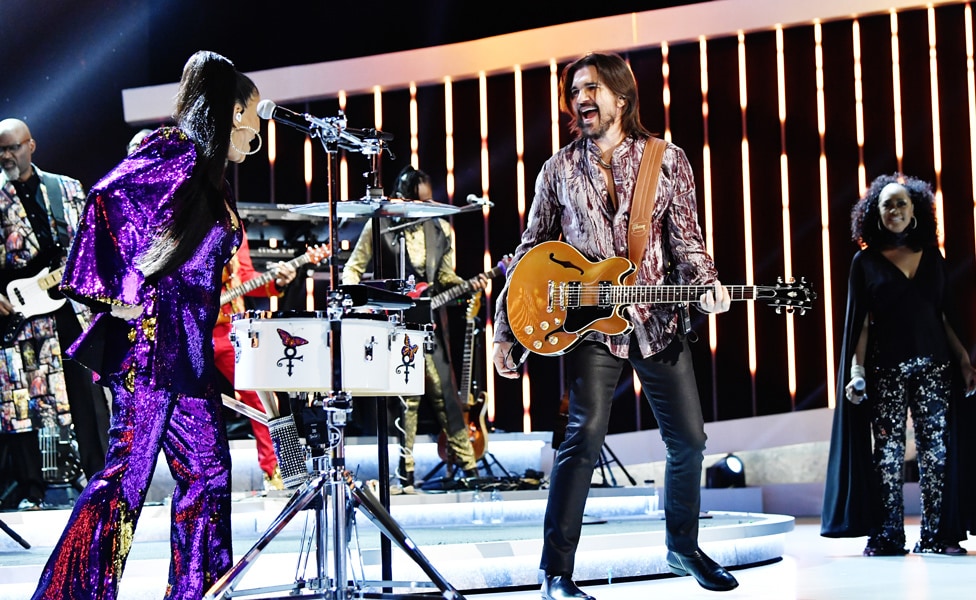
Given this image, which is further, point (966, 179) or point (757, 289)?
point (966, 179)

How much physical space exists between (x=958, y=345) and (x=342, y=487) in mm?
3350

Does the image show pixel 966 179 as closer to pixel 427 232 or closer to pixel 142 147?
pixel 427 232

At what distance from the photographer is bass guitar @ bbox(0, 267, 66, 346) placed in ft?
17.6

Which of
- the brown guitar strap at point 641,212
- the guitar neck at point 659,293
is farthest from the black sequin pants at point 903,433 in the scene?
the brown guitar strap at point 641,212

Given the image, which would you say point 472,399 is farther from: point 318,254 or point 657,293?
point 657,293

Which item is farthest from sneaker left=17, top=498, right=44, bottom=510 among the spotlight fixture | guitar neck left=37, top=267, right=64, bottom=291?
the spotlight fixture

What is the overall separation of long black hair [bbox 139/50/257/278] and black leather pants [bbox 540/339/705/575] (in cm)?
123

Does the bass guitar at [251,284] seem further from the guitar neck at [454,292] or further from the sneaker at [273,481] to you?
the guitar neck at [454,292]

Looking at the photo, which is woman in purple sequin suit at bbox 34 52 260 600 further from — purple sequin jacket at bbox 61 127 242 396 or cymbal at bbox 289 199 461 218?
cymbal at bbox 289 199 461 218

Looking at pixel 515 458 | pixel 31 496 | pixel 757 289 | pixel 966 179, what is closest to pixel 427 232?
pixel 515 458

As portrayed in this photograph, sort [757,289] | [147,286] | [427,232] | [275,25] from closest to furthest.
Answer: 1. [147,286]
2. [757,289]
3. [427,232]
4. [275,25]

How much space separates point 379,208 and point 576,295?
682 mm

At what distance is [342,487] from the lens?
3223 mm

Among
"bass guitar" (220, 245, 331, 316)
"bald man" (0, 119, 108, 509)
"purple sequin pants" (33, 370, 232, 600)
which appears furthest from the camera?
"bass guitar" (220, 245, 331, 316)
